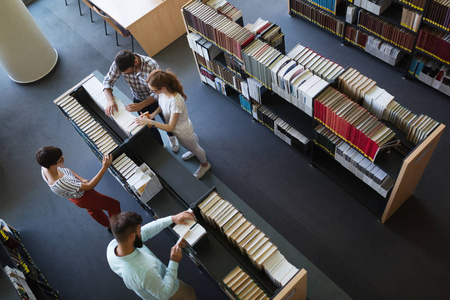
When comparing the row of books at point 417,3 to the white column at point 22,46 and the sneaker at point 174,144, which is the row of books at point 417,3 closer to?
the sneaker at point 174,144

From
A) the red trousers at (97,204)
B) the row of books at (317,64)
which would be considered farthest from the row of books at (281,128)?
the red trousers at (97,204)

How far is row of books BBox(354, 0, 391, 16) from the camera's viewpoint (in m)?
5.20

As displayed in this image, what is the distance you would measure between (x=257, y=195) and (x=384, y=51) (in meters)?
2.82

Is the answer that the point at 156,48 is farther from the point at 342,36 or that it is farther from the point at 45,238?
Result: the point at 45,238

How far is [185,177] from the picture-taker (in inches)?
146

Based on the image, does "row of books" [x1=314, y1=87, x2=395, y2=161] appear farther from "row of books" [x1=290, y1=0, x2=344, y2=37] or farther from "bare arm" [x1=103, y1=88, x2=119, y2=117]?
"row of books" [x1=290, y1=0, x2=344, y2=37]

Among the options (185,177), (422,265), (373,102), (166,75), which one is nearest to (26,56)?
(166,75)

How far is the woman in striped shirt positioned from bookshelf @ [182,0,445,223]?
2.15 meters

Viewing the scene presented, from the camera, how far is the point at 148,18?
6.34 m

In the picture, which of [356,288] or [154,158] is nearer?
[154,158]

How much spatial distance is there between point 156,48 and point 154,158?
3.41 m

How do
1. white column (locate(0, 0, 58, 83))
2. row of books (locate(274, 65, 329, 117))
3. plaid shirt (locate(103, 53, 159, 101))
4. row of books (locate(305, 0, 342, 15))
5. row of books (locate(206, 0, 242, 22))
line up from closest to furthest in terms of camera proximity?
1. row of books (locate(274, 65, 329, 117))
2. plaid shirt (locate(103, 53, 159, 101))
3. row of books (locate(206, 0, 242, 22))
4. row of books (locate(305, 0, 342, 15))
5. white column (locate(0, 0, 58, 83))

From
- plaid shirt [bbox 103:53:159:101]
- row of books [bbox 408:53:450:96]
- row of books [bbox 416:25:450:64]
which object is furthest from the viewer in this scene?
row of books [bbox 408:53:450:96]

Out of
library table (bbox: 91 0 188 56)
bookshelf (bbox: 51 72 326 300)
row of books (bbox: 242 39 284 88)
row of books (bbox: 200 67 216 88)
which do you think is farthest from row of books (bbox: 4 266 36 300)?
library table (bbox: 91 0 188 56)
